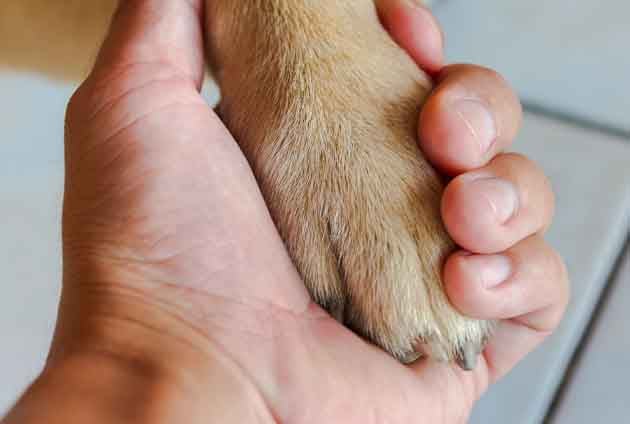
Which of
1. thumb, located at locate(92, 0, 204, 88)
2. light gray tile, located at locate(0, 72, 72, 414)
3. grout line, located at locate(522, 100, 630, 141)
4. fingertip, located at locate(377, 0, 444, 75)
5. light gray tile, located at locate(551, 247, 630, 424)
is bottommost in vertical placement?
light gray tile, located at locate(0, 72, 72, 414)

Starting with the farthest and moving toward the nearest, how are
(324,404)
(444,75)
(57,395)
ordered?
(444,75), (324,404), (57,395)

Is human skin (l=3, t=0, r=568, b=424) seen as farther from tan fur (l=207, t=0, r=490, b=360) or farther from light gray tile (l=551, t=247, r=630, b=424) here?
light gray tile (l=551, t=247, r=630, b=424)

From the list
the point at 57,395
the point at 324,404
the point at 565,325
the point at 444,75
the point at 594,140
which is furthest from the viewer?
the point at 594,140

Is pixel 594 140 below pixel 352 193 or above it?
below

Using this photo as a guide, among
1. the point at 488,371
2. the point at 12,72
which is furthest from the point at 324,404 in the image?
the point at 12,72

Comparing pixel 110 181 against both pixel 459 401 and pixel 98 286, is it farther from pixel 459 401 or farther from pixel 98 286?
pixel 459 401

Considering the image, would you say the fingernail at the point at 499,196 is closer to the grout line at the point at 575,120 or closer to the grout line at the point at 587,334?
the grout line at the point at 587,334


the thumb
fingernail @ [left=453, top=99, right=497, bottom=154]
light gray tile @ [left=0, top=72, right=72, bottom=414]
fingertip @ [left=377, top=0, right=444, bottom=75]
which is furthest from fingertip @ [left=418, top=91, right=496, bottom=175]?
light gray tile @ [left=0, top=72, right=72, bottom=414]
